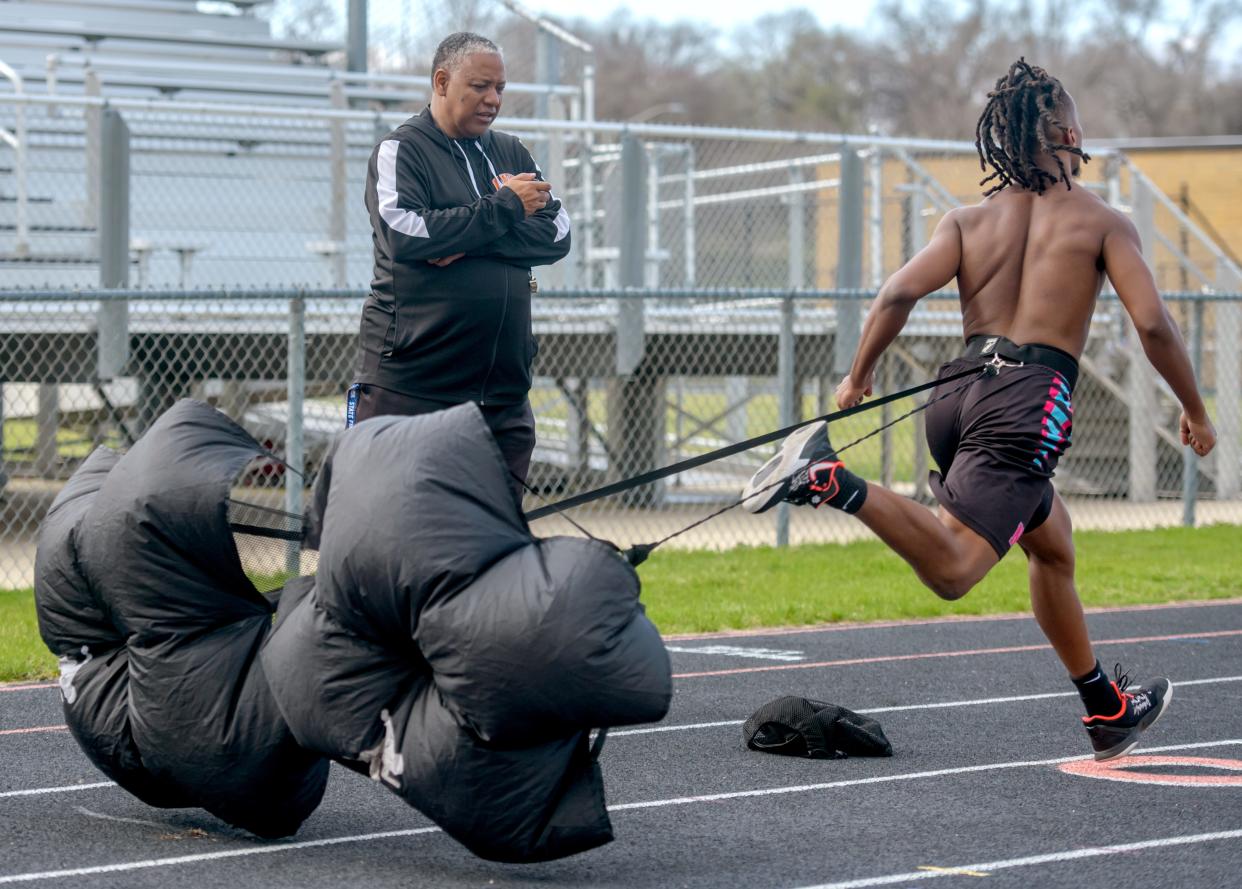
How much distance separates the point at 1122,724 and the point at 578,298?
6823 mm

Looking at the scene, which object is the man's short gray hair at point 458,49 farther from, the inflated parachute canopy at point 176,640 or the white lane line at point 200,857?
the white lane line at point 200,857

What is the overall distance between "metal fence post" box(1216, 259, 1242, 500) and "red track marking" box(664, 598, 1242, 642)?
728 cm

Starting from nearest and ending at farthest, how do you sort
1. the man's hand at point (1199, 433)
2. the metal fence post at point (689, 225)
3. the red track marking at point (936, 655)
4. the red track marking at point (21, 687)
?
the man's hand at point (1199, 433) → the red track marking at point (21, 687) → the red track marking at point (936, 655) → the metal fence post at point (689, 225)

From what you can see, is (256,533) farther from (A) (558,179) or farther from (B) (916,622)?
(A) (558,179)

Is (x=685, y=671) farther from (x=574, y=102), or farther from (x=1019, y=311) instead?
(x=574, y=102)

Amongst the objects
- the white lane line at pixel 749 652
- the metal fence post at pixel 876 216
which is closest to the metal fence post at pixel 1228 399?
the metal fence post at pixel 876 216

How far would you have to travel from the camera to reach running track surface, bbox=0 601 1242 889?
4.49m

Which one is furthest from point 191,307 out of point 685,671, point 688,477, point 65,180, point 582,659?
point 582,659

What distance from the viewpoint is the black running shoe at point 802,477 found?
5.02 meters

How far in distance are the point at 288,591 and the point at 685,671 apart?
337 cm

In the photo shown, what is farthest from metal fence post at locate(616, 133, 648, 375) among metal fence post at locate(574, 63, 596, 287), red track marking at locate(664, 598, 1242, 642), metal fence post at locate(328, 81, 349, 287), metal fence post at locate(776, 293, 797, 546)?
red track marking at locate(664, 598, 1242, 642)

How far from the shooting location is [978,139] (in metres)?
5.98

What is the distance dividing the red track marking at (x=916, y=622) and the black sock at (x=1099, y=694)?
3.24 meters

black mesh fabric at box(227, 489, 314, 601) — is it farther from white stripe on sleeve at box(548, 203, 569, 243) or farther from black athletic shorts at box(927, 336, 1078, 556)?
black athletic shorts at box(927, 336, 1078, 556)
